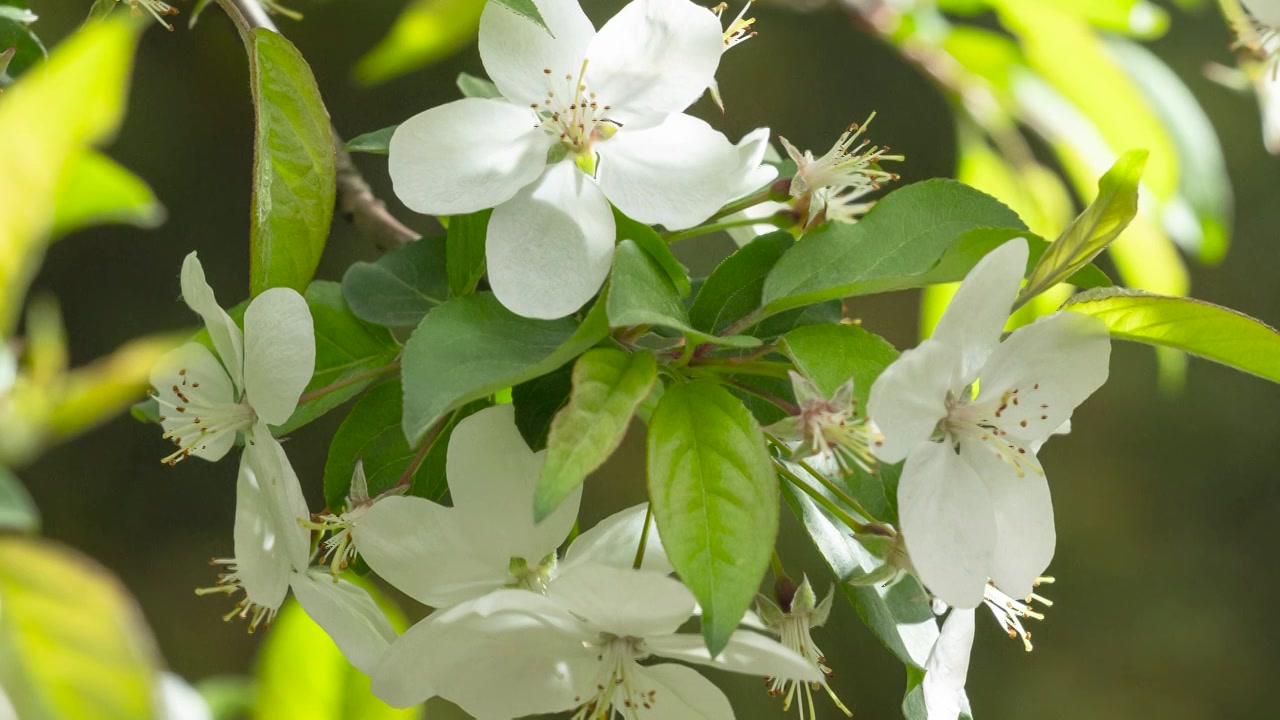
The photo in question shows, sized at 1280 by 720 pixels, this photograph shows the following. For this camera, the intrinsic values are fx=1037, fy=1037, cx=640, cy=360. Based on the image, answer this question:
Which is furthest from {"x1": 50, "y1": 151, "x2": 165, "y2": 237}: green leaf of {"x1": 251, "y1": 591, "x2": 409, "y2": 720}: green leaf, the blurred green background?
the blurred green background

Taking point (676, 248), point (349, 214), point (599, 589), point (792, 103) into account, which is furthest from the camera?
point (792, 103)

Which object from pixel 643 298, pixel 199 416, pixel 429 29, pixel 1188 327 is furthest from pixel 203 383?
pixel 429 29

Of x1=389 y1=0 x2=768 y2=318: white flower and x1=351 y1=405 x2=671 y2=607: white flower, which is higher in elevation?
x1=389 y1=0 x2=768 y2=318: white flower

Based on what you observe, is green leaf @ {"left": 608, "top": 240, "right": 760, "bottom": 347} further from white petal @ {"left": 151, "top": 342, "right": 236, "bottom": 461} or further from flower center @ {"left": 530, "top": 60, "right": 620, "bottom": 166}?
white petal @ {"left": 151, "top": 342, "right": 236, "bottom": 461}

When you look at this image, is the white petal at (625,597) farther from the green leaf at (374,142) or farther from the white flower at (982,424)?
the green leaf at (374,142)

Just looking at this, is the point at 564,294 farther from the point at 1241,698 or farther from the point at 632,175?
the point at 1241,698

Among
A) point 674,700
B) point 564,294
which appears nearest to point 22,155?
point 564,294

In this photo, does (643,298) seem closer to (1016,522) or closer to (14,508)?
(1016,522)
